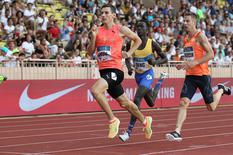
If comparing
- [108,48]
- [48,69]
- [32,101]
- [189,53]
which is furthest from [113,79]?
[48,69]

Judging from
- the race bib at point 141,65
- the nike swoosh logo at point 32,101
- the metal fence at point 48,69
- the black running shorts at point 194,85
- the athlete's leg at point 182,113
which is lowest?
the nike swoosh logo at point 32,101

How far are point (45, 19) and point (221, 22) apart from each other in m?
13.5

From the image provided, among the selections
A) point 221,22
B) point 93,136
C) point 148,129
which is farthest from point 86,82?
point 221,22

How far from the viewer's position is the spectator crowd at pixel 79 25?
2097 cm

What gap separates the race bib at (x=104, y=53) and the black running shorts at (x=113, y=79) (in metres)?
0.20

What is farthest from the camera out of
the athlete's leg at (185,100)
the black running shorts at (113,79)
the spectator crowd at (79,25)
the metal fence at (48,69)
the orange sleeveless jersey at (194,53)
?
the spectator crowd at (79,25)

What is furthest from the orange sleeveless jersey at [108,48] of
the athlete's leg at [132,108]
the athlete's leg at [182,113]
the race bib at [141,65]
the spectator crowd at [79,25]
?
the spectator crowd at [79,25]

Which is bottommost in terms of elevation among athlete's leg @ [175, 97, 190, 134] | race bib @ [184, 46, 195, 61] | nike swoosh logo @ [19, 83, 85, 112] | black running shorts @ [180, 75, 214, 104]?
nike swoosh logo @ [19, 83, 85, 112]

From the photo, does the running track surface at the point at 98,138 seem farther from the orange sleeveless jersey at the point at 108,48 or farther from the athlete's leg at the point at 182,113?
the orange sleeveless jersey at the point at 108,48

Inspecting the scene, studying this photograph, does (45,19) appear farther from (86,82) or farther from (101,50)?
(101,50)

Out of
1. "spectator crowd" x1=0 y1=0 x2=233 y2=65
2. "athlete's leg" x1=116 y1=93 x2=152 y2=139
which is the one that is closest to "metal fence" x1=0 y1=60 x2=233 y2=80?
"spectator crowd" x1=0 y1=0 x2=233 y2=65

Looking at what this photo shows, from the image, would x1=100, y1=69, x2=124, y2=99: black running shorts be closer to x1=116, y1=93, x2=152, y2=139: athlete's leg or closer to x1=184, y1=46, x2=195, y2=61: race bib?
x1=116, y1=93, x2=152, y2=139: athlete's leg

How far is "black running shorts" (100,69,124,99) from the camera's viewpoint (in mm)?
10461

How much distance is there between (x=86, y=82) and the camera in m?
20.6
